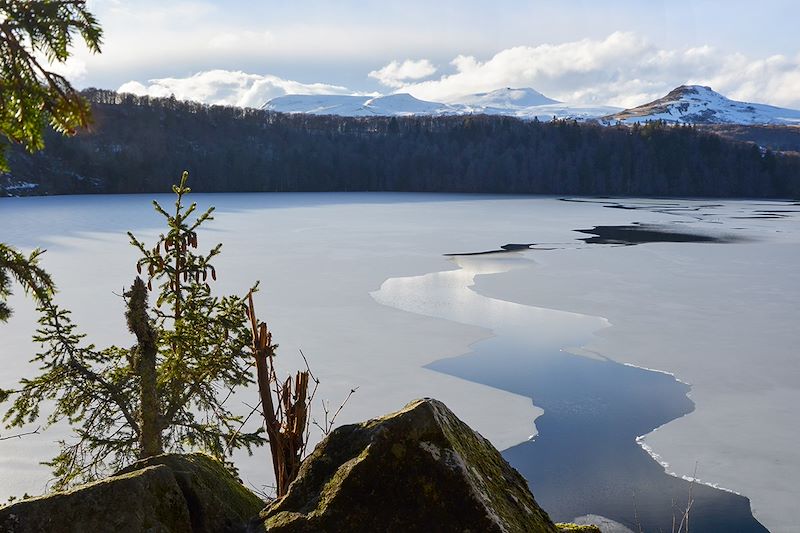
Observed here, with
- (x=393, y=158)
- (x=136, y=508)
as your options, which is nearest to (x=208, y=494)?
(x=136, y=508)

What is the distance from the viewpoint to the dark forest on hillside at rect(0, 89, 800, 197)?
11844 cm

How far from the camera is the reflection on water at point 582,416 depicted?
350 inches

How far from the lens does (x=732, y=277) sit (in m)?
25.7

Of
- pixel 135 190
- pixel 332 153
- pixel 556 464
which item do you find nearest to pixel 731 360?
pixel 556 464

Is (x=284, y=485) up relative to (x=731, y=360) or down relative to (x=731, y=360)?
up

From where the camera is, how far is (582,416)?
1190 cm

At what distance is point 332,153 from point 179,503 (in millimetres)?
134065

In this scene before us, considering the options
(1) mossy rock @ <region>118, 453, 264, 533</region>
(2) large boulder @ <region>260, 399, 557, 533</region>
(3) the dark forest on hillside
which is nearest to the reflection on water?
(2) large boulder @ <region>260, 399, 557, 533</region>

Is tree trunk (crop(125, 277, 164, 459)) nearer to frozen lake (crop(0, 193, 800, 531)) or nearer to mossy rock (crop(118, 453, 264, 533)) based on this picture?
mossy rock (crop(118, 453, 264, 533))

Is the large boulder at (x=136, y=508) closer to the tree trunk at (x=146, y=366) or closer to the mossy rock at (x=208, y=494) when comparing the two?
the mossy rock at (x=208, y=494)

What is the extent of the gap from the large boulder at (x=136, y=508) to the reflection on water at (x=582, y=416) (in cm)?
394

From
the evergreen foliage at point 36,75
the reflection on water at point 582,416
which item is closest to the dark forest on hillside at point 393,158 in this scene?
the reflection on water at point 582,416

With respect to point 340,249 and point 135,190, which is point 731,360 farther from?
point 135,190

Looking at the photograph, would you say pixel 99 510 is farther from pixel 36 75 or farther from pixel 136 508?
pixel 36 75
